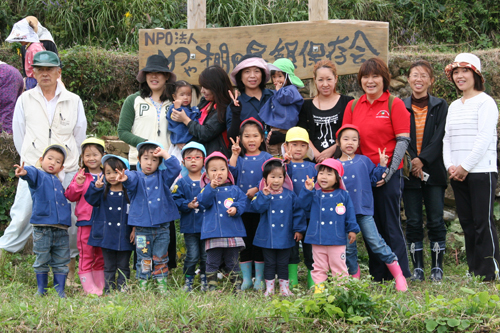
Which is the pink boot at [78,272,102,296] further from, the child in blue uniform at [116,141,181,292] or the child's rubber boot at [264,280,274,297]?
the child's rubber boot at [264,280,274,297]

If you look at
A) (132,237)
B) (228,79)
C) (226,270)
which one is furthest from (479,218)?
(132,237)

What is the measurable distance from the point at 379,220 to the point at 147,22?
663 cm

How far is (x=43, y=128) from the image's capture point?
16.3ft

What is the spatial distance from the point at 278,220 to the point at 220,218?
532 millimetres

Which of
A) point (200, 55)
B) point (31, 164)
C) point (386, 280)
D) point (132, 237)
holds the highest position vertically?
point (200, 55)

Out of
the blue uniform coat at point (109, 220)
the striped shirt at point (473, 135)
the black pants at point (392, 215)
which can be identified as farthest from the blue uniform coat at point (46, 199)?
the striped shirt at point (473, 135)

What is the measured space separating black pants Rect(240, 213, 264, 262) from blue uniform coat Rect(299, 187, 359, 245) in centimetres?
61

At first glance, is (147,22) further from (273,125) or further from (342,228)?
(342,228)

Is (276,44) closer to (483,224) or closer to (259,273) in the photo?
(259,273)

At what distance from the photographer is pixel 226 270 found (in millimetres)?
4754

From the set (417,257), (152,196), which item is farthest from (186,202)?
(417,257)

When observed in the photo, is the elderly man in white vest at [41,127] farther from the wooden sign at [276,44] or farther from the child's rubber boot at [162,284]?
the wooden sign at [276,44]

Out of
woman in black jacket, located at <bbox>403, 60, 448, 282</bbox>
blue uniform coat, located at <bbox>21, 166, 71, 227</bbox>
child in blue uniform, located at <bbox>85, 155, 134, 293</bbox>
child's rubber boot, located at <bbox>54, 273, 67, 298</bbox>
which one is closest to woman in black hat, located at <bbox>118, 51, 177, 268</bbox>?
child in blue uniform, located at <bbox>85, 155, 134, 293</bbox>

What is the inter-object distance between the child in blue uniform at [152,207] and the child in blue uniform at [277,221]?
2.72 ft
